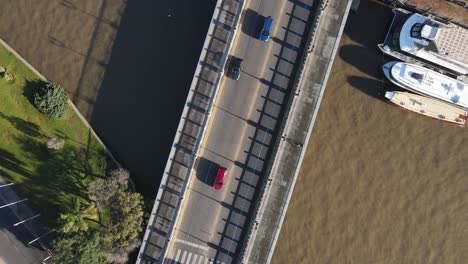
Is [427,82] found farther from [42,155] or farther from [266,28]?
[42,155]

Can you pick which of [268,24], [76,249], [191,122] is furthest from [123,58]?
[76,249]

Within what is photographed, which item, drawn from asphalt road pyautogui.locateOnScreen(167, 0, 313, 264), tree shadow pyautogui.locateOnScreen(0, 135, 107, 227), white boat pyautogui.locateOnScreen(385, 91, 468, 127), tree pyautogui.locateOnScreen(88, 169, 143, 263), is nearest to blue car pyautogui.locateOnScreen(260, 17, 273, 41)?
asphalt road pyautogui.locateOnScreen(167, 0, 313, 264)

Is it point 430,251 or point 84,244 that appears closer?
point 84,244

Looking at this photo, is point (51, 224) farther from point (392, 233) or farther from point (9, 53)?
point (392, 233)

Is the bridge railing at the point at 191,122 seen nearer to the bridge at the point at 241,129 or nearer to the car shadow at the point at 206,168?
the bridge at the point at 241,129

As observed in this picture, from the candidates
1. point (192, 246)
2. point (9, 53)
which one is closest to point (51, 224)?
point (192, 246)

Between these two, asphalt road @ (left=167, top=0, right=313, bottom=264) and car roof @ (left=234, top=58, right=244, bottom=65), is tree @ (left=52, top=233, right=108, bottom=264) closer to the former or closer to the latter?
asphalt road @ (left=167, top=0, right=313, bottom=264)

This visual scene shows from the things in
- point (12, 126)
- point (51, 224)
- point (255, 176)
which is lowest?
point (51, 224)
